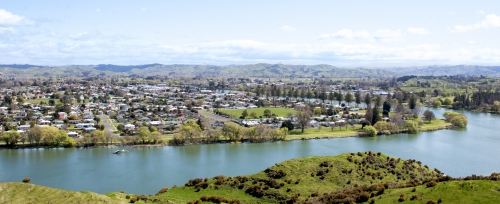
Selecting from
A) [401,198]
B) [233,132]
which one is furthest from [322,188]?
[233,132]

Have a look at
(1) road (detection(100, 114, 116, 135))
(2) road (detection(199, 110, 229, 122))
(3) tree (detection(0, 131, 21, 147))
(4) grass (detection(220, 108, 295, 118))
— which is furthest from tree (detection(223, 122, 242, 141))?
(3) tree (detection(0, 131, 21, 147))

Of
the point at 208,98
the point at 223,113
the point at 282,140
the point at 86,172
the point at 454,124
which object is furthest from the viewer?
the point at 208,98

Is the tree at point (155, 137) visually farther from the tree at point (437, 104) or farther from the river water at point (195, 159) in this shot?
the tree at point (437, 104)

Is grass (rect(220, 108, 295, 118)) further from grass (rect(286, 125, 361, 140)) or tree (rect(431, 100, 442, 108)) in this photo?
tree (rect(431, 100, 442, 108))

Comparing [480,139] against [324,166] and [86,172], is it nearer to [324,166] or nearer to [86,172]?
[324,166]

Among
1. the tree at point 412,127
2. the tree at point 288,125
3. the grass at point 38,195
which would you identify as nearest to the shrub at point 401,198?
the grass at point 38,195

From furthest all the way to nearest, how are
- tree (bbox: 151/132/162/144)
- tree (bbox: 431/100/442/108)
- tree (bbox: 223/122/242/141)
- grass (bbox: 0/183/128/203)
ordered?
tree (bbox: 431/100/442/108) < tree (bbox: 223/122/242/141) < tree (bbox: 151/132/162/144) < grass (bbox: 0/183/128/203)

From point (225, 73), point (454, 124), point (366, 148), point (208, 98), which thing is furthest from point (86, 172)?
point (225, 73)
